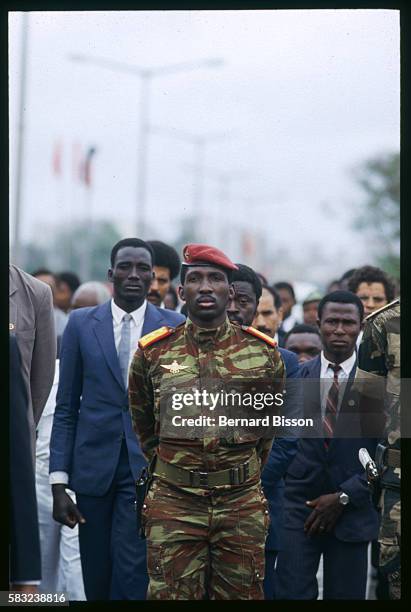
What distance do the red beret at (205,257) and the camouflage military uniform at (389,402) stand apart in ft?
2.64

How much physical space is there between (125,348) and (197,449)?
1.06 m

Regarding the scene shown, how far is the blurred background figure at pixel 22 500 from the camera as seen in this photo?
4.82m

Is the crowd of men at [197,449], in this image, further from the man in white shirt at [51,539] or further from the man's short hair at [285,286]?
the man's short hair at [285,286]

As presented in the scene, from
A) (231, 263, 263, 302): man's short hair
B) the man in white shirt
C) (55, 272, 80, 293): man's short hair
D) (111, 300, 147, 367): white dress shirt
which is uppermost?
(55, 272, 80, 293): man's short hair

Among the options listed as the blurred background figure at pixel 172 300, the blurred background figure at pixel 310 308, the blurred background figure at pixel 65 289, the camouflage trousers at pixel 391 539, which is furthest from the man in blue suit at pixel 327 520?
the blurred background figure at pixel 65 289

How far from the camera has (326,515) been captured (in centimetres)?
690

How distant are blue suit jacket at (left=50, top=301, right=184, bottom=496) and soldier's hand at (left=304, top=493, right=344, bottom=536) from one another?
98 cm

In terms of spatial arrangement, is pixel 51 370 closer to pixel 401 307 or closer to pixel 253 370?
pixel 253 370

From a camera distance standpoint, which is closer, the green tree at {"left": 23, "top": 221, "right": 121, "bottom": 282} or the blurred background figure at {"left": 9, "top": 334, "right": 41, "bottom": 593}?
the blurred background figure at {"left": 9, "top": 334, "right": 41, "bottom": 593}

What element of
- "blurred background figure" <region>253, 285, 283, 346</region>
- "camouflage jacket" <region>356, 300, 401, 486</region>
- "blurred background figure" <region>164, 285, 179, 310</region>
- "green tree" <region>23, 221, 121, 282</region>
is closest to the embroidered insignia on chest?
"camouflage jacket" <region>356, 300, 401, 486</region>

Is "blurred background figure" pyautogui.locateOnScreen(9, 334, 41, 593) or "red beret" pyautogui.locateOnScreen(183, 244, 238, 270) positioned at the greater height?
"red beret" pyautogui.locateOnScreen(183, 244, 238, 270)

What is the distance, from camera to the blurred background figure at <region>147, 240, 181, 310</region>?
8430 mm

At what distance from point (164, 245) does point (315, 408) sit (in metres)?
2.88

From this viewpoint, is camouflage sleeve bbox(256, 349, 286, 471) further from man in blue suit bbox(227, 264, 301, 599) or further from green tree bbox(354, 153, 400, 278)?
green tree bbox(354, 153, 400, 278)
